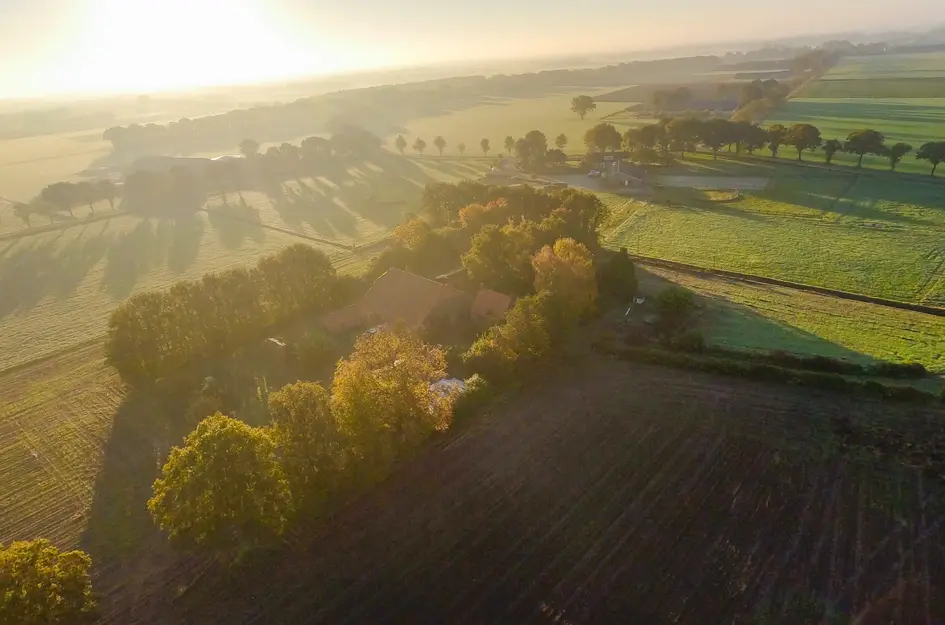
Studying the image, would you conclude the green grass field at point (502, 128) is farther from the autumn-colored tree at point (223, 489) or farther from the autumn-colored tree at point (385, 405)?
the autumn-colored tree at point (223, 489)

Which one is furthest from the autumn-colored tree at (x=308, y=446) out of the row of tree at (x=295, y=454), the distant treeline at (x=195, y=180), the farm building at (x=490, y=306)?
the distant treeline at (x=195, y=180)

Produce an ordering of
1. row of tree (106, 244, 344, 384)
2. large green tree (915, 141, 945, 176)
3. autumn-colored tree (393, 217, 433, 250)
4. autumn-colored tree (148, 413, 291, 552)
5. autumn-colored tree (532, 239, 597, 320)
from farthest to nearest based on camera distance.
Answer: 1. large green tree (915, 141, 945, 176)
2. autumn-colored tree (393, 217, 433, 250)
3. autumn-colored tree (532, 239, 597, 320)
4. row of tree (106, 244, 344, 384)
5. autumn-colored tree (148, 413, 291, 552)

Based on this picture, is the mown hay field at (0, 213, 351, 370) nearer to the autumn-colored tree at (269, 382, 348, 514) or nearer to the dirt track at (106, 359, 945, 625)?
the autumn-colored tree at (269, 382, 348, 514)

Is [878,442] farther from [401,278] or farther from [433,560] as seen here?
[401,278]

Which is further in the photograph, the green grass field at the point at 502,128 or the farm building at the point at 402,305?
the green grass field at the point at 502,128

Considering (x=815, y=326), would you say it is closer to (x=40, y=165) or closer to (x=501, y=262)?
(x=501, y=262)

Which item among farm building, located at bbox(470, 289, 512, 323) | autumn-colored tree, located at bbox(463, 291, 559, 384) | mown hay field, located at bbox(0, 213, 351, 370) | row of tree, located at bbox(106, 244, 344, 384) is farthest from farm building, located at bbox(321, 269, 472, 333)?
mown hay field, located at bbox(0, 213, 351, 370)

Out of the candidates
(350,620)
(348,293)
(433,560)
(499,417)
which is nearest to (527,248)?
(348,293)
